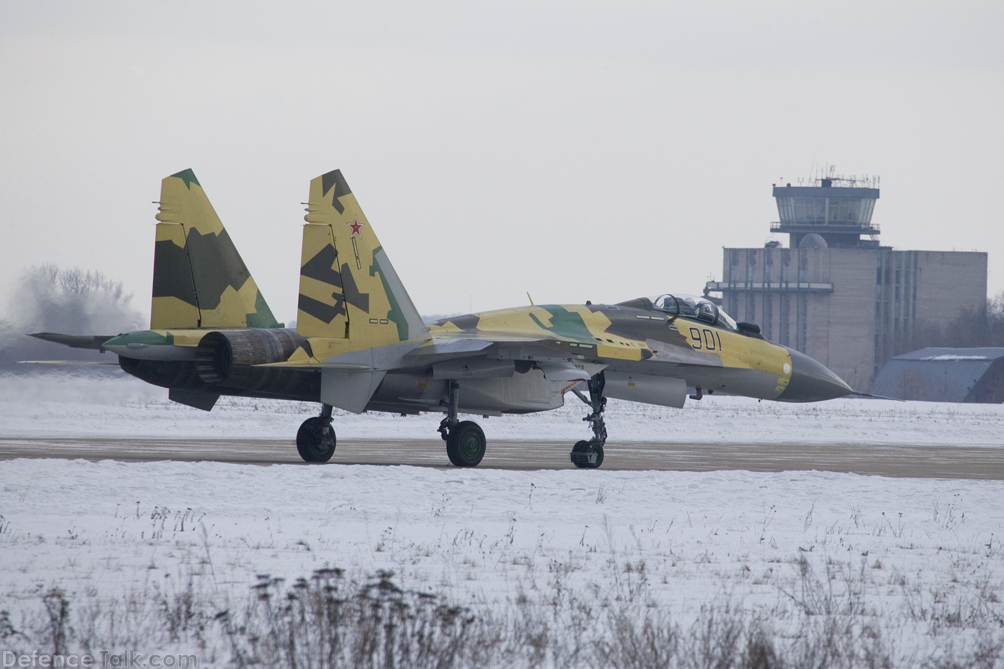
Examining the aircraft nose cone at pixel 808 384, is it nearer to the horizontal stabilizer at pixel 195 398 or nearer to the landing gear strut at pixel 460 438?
the landing gear strut at pixel 460 438

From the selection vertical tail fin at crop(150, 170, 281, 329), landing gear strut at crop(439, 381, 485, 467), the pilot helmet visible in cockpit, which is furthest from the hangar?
vertical tail fin at crop(150, 170, 281, 329)

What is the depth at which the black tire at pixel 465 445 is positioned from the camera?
57.6 feet

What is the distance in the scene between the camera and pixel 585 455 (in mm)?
18422

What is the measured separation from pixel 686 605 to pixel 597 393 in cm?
1163

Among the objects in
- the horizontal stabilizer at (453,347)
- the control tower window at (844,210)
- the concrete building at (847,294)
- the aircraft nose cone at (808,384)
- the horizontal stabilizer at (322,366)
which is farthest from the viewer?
the control tower window at (844,210)

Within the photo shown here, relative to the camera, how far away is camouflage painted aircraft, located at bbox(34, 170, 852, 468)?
54.1ft

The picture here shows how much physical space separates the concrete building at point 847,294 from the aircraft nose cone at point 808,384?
7005 cm

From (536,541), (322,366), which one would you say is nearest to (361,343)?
(322,366)

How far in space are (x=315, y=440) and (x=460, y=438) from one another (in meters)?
2.23

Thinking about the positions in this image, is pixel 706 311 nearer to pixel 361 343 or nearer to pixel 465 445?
pixel 465 445

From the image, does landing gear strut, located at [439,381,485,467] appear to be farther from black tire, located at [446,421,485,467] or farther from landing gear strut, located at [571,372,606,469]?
landing gear strut, located at [571,372,606,469]

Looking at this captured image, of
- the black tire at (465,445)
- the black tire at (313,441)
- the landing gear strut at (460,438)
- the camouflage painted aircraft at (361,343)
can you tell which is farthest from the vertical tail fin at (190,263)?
the black tire at (465,445)

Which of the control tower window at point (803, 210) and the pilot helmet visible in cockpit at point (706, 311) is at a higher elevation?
the control tower window at point (803, 210)

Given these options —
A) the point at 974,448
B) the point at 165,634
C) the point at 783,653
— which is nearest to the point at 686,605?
the point at 783,653
